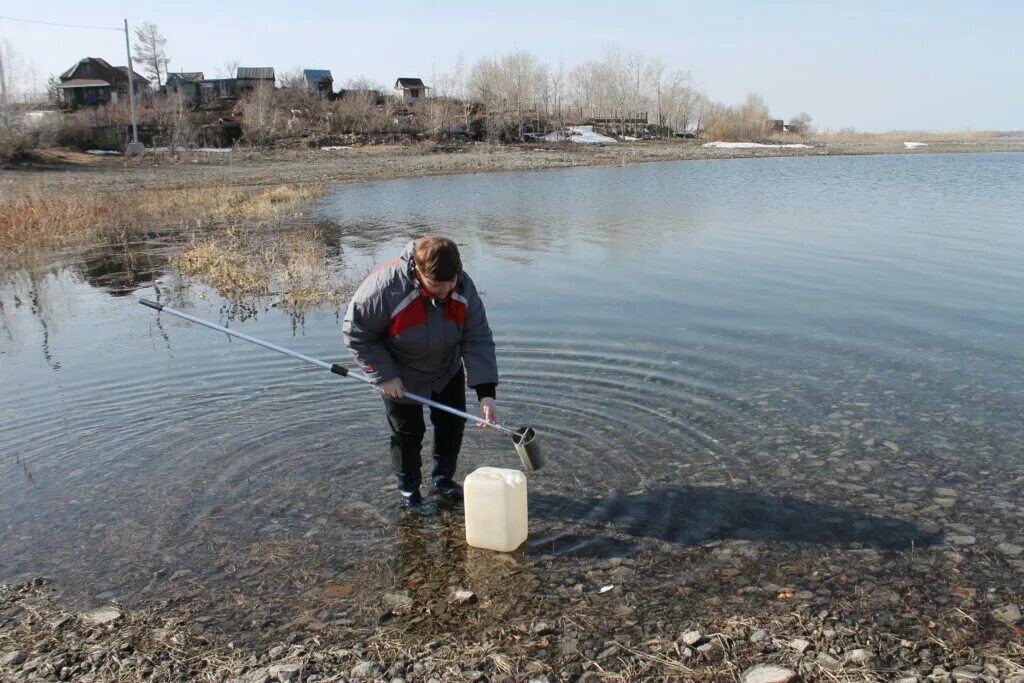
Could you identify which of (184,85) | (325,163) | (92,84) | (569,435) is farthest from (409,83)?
(569,435)

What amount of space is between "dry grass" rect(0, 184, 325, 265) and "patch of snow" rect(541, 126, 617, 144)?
150ft

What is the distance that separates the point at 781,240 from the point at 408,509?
47.8ft

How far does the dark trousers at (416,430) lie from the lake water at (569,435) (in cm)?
34

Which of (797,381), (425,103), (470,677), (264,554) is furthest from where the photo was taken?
(425,103)

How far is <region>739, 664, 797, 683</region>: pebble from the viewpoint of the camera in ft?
12.1

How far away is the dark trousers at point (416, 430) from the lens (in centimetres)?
546

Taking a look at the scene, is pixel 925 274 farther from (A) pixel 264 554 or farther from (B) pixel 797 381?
(A) pixel 264 554

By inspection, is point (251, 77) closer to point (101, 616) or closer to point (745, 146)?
point (745, 146)

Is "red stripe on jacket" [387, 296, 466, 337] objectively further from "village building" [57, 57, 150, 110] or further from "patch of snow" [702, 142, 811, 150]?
"village building" [57, 57, 150, 110]

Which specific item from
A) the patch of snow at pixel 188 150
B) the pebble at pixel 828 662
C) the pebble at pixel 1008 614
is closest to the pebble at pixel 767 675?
the pebble at pixel 828 662

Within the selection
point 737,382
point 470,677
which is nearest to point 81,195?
point 737,382

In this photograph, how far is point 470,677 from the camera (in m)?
3.84

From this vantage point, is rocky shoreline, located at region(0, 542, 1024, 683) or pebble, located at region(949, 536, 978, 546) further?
pebble, located at region(949, 536, 978, 546)

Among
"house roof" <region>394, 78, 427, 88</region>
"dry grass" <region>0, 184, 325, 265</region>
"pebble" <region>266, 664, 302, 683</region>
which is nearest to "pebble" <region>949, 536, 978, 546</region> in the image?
"pebble" <region>266, 664, 302, 683</region>
